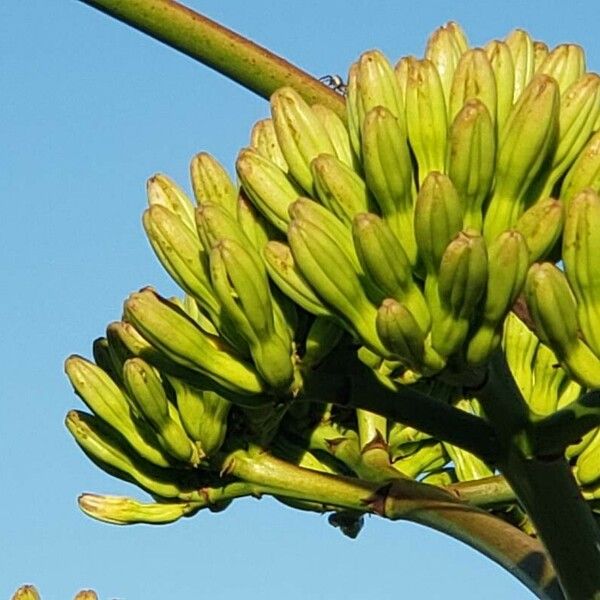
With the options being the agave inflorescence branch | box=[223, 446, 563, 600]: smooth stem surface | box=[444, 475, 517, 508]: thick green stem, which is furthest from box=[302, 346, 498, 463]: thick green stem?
box=[444, 475, 517, 508]: thick green stem

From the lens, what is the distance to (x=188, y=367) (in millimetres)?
2072

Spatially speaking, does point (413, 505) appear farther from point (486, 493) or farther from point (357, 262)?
point (357, 262)

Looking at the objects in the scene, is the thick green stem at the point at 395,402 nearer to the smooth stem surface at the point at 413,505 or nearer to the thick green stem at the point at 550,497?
the thick green stem at the point at 550,497

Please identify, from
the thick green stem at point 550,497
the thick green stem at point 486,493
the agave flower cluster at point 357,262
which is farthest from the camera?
the thick green stem at point 486,493

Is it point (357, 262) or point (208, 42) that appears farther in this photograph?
point (208, 42)

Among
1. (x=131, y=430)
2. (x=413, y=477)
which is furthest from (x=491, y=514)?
(x=131, y=430)

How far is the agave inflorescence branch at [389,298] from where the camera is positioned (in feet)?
6.22

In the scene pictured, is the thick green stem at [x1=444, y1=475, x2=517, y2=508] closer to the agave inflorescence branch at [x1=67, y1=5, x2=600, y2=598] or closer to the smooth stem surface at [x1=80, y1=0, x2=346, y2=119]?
the agave inflorescence branch at [x1=67, y1=5, x2=600, y2=598]

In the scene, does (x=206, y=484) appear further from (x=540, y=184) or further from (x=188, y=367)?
(x=540, y=184)

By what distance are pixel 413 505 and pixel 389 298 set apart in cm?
43

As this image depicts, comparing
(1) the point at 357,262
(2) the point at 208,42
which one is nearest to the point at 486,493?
(1) the point at 357,262

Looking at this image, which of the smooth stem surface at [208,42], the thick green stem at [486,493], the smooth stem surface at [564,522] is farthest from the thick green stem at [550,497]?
the smooth stem surface at [208,42]

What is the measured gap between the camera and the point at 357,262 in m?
1.95

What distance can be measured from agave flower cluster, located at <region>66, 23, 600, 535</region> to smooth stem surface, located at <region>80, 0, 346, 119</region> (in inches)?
2.3
